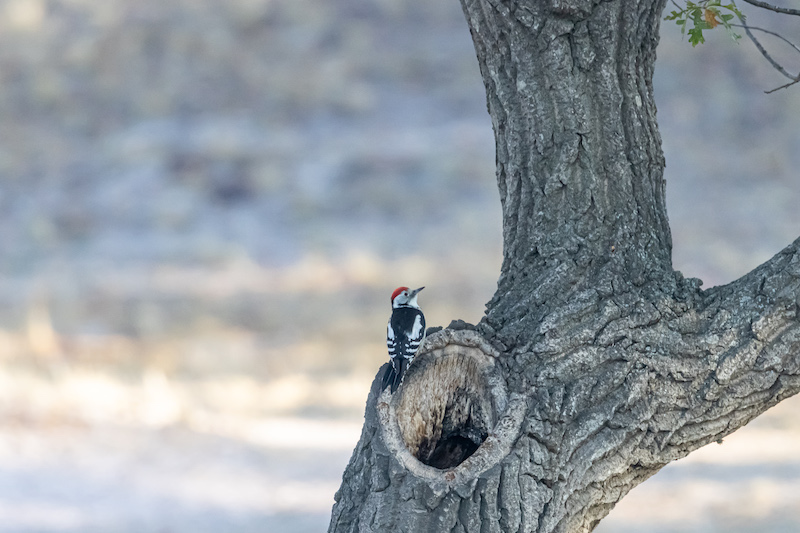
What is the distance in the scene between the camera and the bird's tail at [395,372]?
2.31m

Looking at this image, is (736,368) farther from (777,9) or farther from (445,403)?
(777,9)

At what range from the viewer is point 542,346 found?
2.29 meters

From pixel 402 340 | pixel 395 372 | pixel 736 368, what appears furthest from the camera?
pixel 402 340

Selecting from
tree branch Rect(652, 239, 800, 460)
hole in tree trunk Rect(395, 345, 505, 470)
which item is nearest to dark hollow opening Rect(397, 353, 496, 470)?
hole in tree trunk Rect(395, 345, 505, 470)

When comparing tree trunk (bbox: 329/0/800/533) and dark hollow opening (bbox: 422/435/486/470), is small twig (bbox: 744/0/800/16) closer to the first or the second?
tree trunk (bbox: 329/0/800/533)

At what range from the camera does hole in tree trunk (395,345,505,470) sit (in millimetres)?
2311

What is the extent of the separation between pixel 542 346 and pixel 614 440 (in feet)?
1.10

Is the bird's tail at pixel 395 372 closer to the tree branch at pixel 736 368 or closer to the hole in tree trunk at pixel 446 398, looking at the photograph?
the hole in tree trunk at pixel 446 398

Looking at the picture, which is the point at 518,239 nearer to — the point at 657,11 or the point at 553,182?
the point at 553,182

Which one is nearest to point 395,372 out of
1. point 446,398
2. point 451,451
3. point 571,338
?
point 446,398

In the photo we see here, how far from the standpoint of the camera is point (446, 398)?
237 centimetres

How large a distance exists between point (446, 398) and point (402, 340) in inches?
10.7

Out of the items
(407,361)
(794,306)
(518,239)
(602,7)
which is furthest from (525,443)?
(602,7)

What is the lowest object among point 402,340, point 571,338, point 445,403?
point 445,403
